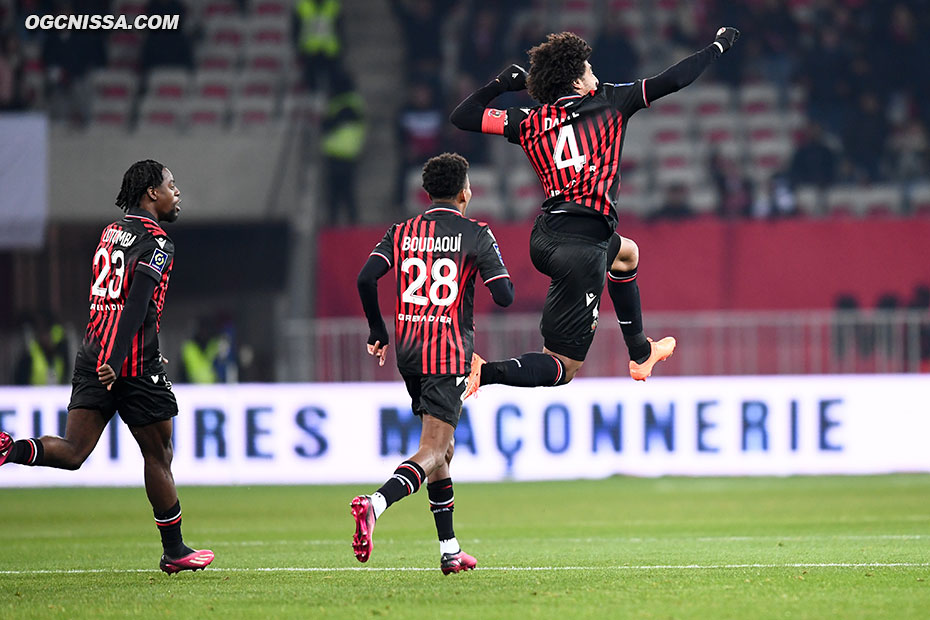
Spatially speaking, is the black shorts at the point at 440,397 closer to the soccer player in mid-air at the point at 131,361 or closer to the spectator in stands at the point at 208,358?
the soccer player in mid-air at the point at 131,361

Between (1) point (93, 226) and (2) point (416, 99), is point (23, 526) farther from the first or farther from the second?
(2) point (416, 99)

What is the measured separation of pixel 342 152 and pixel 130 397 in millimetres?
11277

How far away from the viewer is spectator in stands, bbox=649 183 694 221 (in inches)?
672

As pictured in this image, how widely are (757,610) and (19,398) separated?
9.81m

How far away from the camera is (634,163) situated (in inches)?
733

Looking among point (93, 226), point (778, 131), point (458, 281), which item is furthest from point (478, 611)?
point (778, 131)

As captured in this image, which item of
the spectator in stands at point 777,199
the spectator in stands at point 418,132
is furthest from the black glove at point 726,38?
the spectator in stands at point 418,132

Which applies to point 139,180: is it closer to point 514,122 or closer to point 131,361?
point 131,361

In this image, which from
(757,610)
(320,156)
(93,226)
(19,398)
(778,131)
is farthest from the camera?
(778,131)

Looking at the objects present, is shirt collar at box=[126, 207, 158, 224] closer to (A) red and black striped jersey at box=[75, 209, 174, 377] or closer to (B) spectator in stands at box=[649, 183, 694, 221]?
(A) red and black striped jersey at box=[75, 209, 174, 377]

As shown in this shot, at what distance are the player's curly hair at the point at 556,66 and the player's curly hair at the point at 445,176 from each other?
536 millimetres

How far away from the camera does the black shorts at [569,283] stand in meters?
7.08

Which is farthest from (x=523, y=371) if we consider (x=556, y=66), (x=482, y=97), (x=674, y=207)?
(x=674, y=207)

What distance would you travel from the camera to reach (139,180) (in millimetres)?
7113
